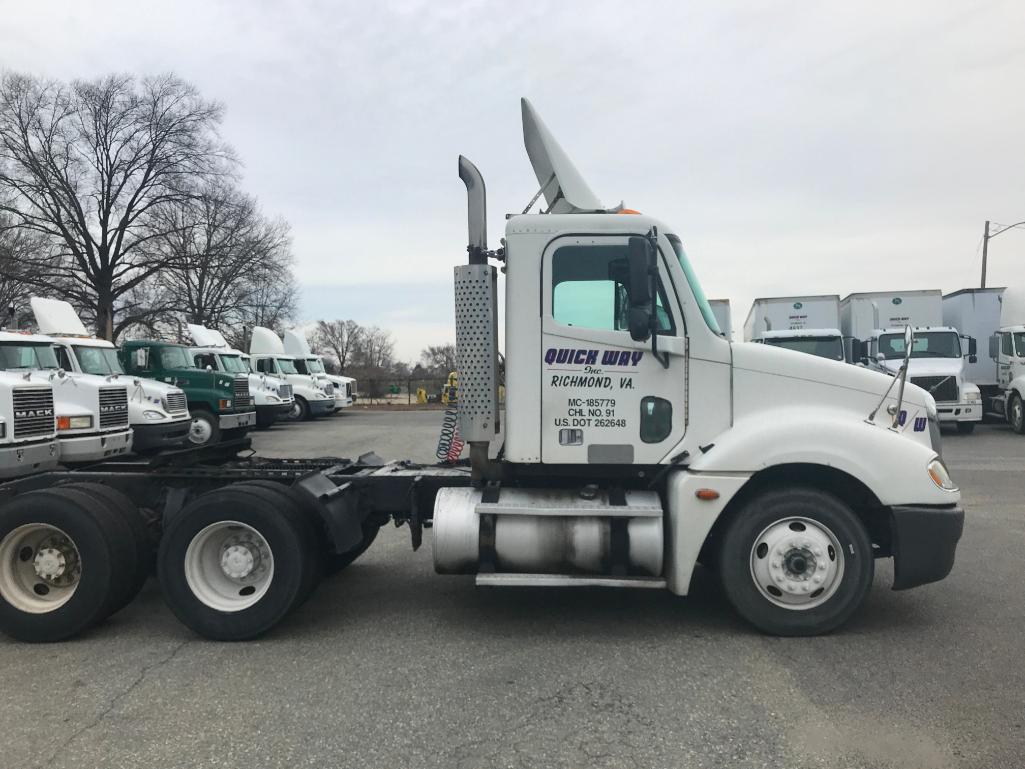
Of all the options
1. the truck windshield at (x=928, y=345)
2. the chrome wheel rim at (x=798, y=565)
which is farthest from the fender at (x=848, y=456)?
the truck windshield at (x=928, y=345)

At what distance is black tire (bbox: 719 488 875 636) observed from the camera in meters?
4.43

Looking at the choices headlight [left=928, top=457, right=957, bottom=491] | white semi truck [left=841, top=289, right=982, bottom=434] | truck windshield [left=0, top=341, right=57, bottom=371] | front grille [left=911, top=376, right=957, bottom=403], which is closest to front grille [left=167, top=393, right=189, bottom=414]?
truck windshield [left=0, top=341, right=57, bottom=371]

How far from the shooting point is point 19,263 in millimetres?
31234

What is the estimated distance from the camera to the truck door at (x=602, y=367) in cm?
466

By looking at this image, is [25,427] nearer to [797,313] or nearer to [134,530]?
[134,530]

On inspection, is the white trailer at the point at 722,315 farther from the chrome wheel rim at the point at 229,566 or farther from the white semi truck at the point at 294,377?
the white semi truck at the point at 294,377

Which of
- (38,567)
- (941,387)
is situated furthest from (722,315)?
(941,387)

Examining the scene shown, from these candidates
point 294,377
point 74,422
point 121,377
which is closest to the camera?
point 74,422

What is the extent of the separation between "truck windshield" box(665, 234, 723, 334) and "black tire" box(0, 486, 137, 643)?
4085mm

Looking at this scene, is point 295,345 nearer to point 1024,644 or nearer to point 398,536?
point 398,536

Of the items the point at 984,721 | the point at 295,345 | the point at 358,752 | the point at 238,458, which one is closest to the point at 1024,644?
the point at 984,721

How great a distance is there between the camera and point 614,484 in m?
4.94

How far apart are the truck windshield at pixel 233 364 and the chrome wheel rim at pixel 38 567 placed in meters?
15.3

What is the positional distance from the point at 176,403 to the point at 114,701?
11025 millimetres
